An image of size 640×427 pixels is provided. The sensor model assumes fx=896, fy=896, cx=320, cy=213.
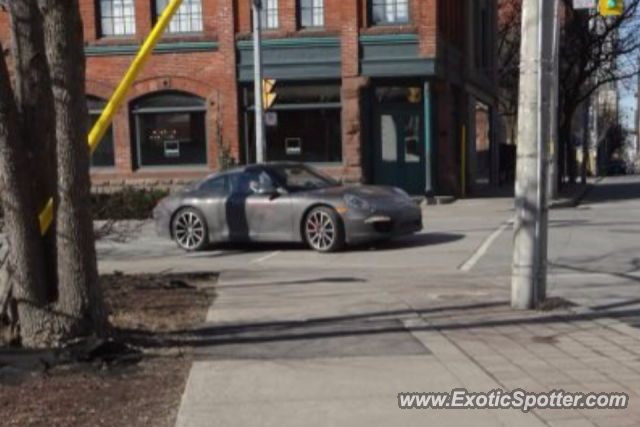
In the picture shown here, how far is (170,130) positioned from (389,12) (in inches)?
275

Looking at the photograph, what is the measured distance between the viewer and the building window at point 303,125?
24.8m

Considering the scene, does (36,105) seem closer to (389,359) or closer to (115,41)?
(389,359)

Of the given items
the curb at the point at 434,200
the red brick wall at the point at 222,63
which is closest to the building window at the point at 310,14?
the red brick wall at the point at 222,63

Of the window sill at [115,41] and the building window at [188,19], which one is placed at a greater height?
the building window at [188,19]

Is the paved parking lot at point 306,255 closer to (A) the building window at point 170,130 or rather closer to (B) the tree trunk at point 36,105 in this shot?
(B) the tree trunk at point 36,105

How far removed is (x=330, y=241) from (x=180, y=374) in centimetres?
812

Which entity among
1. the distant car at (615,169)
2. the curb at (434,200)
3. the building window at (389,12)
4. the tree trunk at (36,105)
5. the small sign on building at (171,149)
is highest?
the building window at (389,12)

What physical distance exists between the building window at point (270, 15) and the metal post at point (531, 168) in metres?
17.4

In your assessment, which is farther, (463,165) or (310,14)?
(463,165)

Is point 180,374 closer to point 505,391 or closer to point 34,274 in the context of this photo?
point 34,274

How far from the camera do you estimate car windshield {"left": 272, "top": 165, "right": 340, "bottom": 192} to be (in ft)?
47.7

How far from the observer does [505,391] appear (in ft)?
17.9

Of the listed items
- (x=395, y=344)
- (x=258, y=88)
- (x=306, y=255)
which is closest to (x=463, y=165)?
(x=258, y=88)

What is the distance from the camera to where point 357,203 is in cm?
1383
